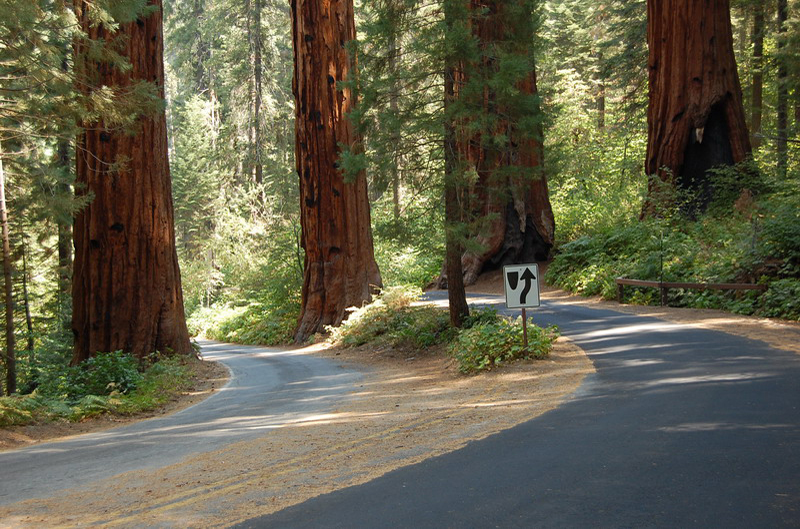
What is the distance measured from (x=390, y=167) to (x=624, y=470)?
403 inches

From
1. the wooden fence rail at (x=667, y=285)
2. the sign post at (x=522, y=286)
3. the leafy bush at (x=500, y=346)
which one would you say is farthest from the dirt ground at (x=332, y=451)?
the wooden fence rail at (x=667, y=285)

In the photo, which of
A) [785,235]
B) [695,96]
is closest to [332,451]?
[785,235]

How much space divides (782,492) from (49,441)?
8.47 m

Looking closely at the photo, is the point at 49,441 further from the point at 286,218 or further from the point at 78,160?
the point at 286,218

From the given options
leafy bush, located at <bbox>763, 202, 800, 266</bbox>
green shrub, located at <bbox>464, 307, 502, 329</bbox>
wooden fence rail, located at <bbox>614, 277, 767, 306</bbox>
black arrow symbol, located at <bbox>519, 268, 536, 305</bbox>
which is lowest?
green shrub, located at <bbox>464, 307, 502, 329</bbox>

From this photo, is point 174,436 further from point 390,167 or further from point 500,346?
point 390,167

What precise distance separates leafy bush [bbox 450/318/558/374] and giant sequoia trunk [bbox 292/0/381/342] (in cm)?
976

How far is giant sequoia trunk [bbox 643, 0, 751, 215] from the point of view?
909 inches

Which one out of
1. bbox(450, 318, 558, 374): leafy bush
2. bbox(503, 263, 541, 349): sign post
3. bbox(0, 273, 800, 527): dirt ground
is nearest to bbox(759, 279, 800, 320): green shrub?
bbox(0, 273, 800, 527): dirt ground

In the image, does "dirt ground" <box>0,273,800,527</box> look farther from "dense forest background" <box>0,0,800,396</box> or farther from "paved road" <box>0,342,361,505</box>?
"dense forest background" <box>0,0,800,396</box>

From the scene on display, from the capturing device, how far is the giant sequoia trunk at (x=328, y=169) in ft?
72.6

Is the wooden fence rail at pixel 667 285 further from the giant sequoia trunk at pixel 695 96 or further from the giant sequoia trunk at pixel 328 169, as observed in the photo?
the giant sequoia trunk at pixel 328 169

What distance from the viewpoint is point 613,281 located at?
71.1 feet

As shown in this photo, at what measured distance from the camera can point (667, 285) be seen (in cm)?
1805
